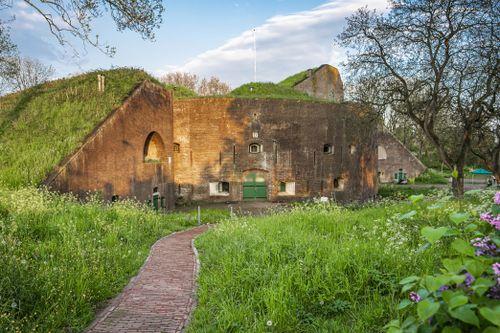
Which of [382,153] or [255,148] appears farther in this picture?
[382,153]

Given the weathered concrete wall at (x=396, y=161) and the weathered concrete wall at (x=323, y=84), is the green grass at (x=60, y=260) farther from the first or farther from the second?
the weathered concrete wall at (x=396, y=161)

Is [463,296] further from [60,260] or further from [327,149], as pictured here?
[327,149]

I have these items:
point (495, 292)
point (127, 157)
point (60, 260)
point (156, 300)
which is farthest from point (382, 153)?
point (495, 292)

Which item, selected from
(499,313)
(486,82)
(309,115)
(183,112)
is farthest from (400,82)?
(499,313)

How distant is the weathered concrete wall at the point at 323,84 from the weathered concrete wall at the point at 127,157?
15.9 metres

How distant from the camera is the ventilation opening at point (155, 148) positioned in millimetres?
19438

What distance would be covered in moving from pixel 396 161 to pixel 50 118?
35.9 meters

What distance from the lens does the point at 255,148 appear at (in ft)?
72.1

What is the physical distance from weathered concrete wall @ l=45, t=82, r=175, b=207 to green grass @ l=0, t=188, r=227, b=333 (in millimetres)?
2764

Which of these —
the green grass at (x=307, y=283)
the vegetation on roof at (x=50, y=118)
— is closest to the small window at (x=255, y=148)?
the vegetation on roof at (x=50, y=118)

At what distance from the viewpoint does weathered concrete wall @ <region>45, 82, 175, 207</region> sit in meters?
13.3

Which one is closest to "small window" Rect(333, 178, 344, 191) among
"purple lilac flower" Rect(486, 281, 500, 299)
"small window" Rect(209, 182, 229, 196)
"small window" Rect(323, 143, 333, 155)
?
"small window" Rect(323, 143, 333, 155)

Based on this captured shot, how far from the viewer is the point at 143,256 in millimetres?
7785

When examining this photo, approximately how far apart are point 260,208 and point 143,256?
12.5 m
